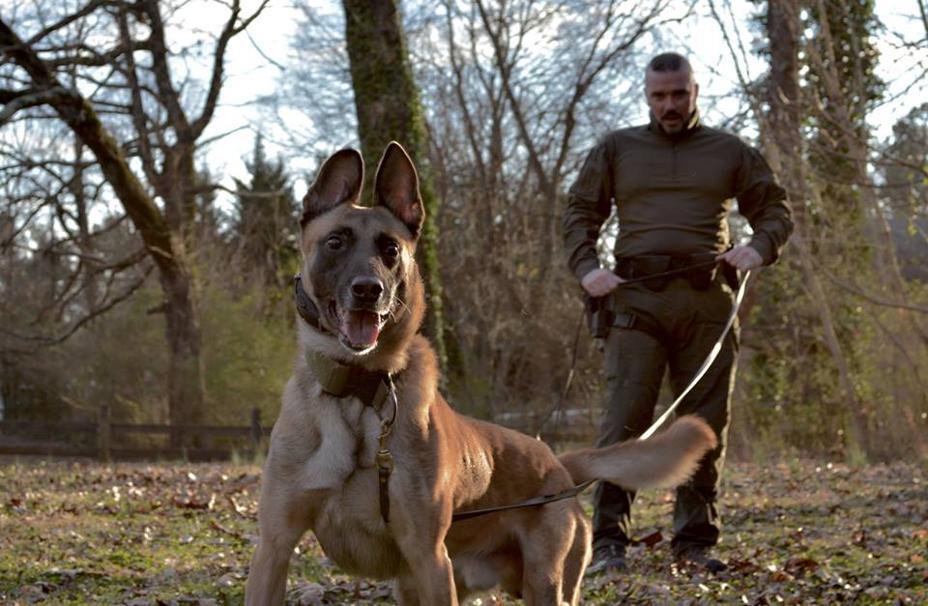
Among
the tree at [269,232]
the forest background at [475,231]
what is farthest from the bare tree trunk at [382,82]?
the tree at [269,232]

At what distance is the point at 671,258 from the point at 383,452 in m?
2.82

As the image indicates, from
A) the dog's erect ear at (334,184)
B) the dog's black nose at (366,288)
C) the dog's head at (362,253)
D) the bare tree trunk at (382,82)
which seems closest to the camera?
the dog's black nose at (366,288)

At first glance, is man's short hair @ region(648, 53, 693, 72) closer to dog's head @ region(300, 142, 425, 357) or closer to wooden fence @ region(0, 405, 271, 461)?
dog's head @ region(300, 142, 425, 357)

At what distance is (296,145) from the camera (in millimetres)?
23812

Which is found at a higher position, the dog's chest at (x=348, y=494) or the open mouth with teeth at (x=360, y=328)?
the open mouth with teeth at (x=360, y=328)

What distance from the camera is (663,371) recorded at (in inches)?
252

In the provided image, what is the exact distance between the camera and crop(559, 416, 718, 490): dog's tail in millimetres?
4973

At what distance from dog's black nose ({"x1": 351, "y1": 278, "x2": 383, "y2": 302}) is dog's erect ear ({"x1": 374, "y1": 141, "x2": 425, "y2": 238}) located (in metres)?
0.56

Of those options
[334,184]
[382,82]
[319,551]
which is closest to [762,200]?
[334,184]

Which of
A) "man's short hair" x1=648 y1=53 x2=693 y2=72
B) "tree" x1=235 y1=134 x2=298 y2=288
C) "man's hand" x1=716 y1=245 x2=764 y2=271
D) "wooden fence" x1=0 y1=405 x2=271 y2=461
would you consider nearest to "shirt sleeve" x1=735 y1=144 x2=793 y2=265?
"man's hand" x1=716 y1=245 x2=764 y2=271

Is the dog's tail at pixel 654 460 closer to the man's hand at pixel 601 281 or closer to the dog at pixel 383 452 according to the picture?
the dog at pixel 383 452

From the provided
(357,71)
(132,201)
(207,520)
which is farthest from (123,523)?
(132,201)

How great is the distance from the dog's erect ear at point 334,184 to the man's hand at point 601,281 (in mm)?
2208

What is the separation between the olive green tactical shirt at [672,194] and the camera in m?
6.35
